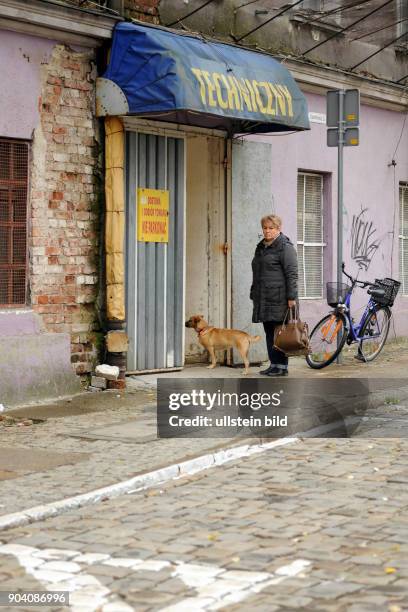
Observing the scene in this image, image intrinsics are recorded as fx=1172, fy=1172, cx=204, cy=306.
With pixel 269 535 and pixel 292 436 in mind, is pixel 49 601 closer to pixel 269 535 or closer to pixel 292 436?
pixel 269 535

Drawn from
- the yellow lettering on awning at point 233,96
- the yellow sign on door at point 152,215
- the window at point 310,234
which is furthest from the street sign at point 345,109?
the yellow sign on door at point 152,215

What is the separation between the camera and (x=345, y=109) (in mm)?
14633

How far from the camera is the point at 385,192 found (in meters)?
18.4

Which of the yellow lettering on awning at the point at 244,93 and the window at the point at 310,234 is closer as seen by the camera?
the yellow lettering on awning at the point at 244,93

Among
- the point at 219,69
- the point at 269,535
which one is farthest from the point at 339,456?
the point at 219,69

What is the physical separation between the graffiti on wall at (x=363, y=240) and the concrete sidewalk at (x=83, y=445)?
211 inches

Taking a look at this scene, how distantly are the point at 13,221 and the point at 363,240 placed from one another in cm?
728

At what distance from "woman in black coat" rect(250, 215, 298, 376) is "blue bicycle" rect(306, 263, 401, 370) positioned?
4.42 feet

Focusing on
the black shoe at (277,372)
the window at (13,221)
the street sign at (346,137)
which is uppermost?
the street sign at (346,137)

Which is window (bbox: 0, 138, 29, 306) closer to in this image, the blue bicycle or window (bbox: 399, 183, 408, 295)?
the blue bicycle

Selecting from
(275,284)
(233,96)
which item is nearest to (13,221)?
(233,96)

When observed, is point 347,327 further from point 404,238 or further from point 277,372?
point 404,238

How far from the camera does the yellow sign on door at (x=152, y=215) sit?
13.3 m

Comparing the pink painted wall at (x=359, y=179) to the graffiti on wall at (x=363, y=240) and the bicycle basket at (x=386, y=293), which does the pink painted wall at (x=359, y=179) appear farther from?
the bicycle basket at (x=386, y=293)
